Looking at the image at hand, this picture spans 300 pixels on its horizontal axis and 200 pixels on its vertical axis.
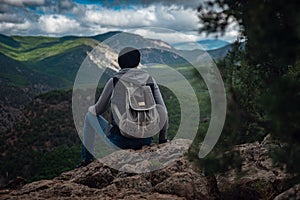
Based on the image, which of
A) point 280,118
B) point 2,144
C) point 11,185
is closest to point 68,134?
point 2,144

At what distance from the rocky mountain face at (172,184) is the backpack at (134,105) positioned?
58 cm

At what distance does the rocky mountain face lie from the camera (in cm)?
519

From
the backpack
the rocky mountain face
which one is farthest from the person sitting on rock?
the rocky mountain face

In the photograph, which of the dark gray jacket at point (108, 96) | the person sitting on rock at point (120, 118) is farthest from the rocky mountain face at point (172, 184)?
the dark gray jacket at point (108, 96)

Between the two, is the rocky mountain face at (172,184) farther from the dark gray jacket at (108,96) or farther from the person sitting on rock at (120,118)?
the dark gray jacket at (108,96)

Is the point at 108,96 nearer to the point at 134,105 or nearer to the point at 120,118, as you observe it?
the point at 120,118

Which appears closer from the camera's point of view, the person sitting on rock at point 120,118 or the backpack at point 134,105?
the backpack at point 134,105

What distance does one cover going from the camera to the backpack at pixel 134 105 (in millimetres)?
6414

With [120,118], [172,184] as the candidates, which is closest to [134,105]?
[120,118]

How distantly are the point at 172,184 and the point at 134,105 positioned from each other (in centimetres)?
160

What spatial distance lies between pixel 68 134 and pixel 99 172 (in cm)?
6373

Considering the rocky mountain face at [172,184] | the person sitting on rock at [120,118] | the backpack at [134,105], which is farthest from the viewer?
the person sitting on rock at [120,118]

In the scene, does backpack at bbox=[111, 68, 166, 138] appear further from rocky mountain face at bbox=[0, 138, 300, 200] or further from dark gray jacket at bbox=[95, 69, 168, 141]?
rocky mountain face at bbox=[0, 138, 300, 200]

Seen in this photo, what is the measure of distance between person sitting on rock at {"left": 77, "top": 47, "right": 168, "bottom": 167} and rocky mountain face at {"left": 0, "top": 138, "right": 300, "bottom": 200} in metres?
0.53
